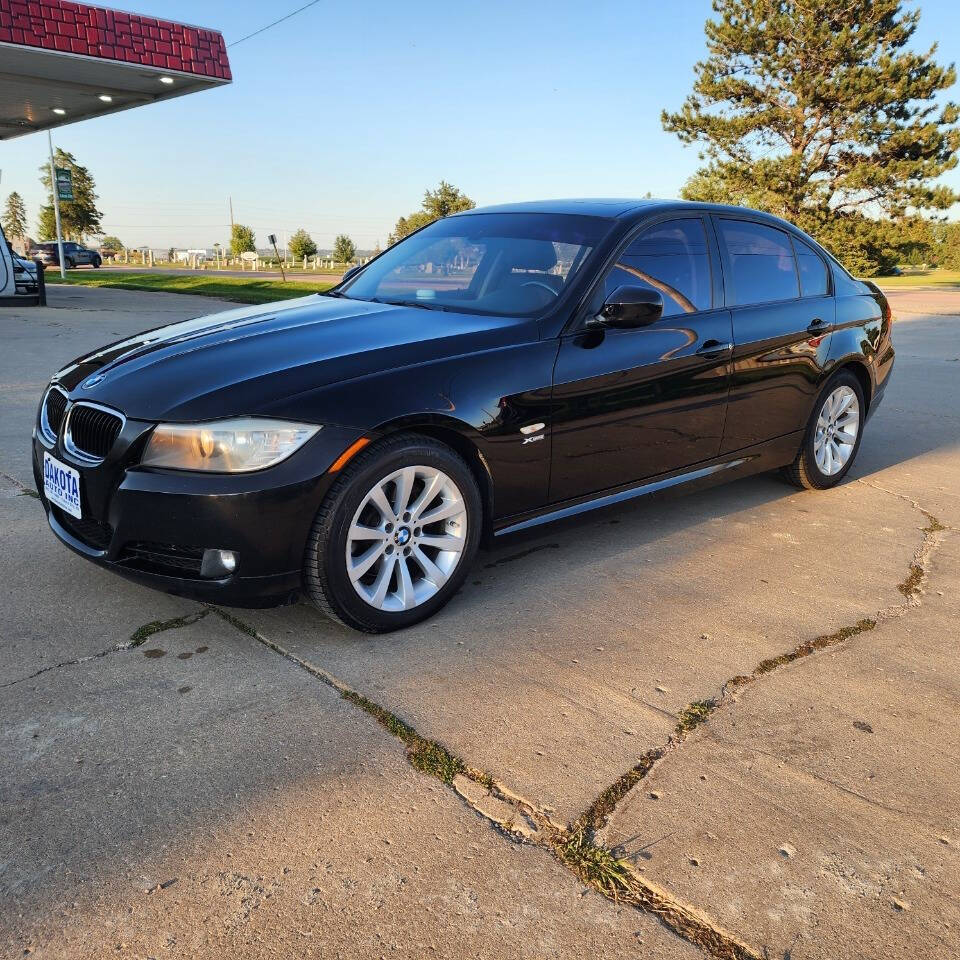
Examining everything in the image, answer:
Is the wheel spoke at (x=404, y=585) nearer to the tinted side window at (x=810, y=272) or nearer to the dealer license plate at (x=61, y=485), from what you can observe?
the dealer license plate at (x=61, y=485)

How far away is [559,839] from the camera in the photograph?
80.0 inches

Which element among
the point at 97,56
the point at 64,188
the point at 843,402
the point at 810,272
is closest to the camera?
the point at 810,272

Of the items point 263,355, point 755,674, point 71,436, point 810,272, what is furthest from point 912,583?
point 71,436

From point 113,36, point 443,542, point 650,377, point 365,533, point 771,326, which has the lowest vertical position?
point 443,542

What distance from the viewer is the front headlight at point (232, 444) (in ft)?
8.95

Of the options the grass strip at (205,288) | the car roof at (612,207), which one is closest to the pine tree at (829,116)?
the grass strip at (205,288)

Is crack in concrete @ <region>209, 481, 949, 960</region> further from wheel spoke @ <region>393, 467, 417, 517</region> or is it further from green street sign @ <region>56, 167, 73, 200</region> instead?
green street sign @ <region>56, 167, 73, 200</region>

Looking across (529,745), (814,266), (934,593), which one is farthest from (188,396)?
(814,266)

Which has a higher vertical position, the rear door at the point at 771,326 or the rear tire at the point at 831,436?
the rear door at the point at 771,326

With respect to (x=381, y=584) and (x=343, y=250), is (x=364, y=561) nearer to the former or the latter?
(x=381, y=584)

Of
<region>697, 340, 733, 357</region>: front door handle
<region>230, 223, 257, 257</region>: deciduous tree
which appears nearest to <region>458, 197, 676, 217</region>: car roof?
<region>697, 340, 733, 357</region>: front door handle

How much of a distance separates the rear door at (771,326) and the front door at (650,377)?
0.43ft

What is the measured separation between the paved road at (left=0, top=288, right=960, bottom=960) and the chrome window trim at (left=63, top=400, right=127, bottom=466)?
0.59 metres

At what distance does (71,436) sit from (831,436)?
4053 millimetres
